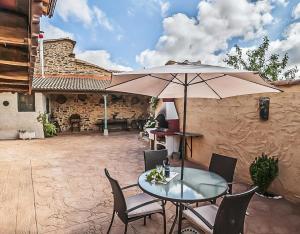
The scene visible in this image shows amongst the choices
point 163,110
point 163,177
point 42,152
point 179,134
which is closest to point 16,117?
point 42,152

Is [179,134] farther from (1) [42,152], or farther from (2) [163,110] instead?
(1) [42,152]

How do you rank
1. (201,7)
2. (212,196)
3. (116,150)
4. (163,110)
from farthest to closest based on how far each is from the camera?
(201,7), (116,150), (163,110), (212,196)

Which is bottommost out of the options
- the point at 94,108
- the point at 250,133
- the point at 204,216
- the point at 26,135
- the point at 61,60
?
the point at 26,135

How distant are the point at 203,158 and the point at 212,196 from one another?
4051 mm

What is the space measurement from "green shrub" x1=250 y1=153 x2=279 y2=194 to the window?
442 inches

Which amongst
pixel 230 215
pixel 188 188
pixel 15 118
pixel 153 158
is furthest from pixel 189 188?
pixel 15 118

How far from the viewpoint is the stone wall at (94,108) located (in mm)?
14164

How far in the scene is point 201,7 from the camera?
12.2m

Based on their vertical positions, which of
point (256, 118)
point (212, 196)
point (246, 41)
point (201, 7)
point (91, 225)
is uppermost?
point (201, 7)

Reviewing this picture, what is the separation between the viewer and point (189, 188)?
9.46 ft

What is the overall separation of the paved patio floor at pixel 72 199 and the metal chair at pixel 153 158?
2.68ft

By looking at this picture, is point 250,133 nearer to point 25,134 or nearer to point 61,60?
point 25,134

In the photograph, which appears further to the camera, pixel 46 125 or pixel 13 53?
pixel 46 125

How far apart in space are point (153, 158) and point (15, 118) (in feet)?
33.9
